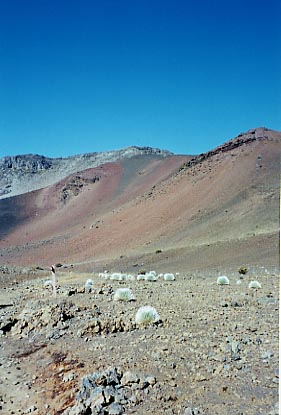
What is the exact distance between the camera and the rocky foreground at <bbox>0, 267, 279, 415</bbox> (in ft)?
20.8

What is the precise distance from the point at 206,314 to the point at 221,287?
5024 mm

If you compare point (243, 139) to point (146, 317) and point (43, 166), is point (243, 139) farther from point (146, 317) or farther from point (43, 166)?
point (43, 166)

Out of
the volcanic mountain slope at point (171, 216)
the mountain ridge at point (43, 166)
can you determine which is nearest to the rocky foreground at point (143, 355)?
the volcanic mountain slope at point (171, 216)

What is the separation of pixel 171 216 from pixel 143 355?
129 feet

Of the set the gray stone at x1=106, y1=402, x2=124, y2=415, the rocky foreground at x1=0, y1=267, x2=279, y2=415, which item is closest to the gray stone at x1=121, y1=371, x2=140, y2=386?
the rocky foreground at x1=0, y1=267, x2=279, y2=415

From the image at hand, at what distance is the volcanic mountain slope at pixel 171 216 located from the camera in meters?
34.2

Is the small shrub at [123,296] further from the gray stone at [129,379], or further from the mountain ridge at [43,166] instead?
the mountain ridge at [43,166]

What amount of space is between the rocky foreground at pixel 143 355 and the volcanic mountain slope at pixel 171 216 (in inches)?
570

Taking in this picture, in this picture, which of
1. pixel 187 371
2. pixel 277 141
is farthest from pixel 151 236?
pixel 187 371

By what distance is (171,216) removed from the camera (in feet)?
155

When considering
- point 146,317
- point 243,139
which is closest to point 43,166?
point 243,139

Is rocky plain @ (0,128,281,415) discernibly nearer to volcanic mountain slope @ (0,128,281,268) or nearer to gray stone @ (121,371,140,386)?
gray stone @ (121,371,140,386)

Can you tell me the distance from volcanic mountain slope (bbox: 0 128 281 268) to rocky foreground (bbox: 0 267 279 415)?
14.5 m

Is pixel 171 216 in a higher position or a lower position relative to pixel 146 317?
higher
